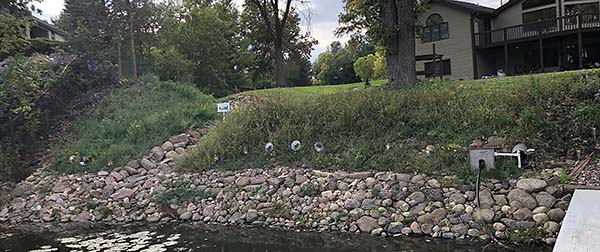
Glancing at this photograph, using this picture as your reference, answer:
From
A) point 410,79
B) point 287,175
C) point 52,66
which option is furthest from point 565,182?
point 52,66

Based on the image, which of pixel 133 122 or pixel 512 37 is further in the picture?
pixel 512 37

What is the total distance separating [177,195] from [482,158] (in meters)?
5.42

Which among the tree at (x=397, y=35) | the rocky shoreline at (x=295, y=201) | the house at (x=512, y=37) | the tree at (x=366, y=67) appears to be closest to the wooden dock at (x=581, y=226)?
the rocky shoreline at (x=295, y=201)

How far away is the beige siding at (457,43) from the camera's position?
20.7 meters

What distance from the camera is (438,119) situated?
8.66m

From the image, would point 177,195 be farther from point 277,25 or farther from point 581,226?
point 277,25

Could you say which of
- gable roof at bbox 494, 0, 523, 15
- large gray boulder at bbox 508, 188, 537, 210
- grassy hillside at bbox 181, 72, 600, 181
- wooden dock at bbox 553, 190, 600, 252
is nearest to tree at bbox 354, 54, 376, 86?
gable roof at bbox 494, 0, 523, 15

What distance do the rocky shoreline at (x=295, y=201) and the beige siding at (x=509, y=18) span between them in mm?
16098

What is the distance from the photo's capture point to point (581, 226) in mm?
4699

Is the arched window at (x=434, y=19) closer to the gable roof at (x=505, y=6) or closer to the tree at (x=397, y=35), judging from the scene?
the gable roof at (x=505, y=6)

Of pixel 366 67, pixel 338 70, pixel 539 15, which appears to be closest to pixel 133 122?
pixel 539 15


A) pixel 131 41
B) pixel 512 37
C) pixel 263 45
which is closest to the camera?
pixel 131 41

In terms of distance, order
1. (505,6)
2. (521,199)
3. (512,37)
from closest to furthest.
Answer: (521,199) → (512,37) → (505,6)

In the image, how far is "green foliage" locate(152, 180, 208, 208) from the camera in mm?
8805
